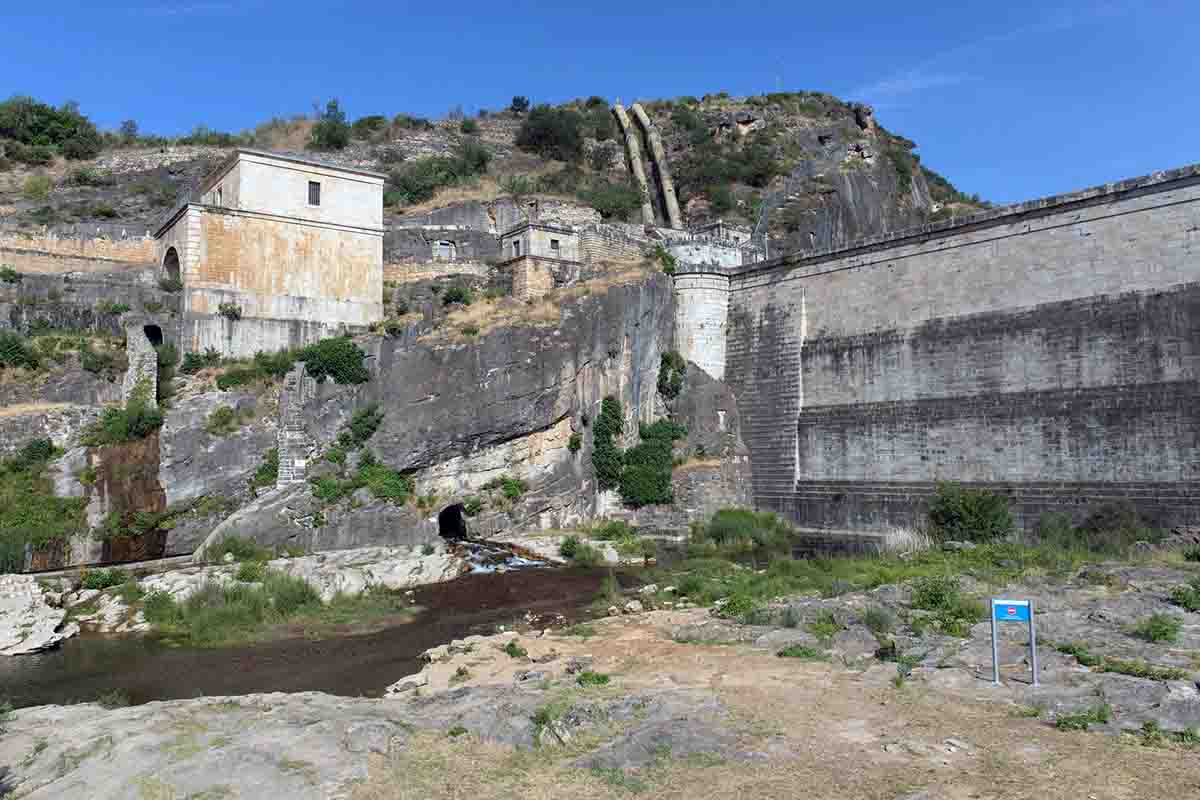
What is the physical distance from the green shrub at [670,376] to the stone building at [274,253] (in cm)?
961

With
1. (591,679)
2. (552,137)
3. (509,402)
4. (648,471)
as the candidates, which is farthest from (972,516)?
(552,137)

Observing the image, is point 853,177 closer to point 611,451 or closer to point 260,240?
point 611,451

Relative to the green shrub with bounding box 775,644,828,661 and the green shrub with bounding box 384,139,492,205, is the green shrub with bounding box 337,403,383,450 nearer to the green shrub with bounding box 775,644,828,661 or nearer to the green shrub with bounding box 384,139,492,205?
the green shrub with bounding box 775,644,828,661

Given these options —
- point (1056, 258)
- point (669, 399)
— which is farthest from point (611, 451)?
point (1056, 258)

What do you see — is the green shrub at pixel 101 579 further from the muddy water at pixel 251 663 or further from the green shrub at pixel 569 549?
the green shrub at pixel 569 549

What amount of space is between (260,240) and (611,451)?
12.5 metres

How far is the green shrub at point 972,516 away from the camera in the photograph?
2159cm

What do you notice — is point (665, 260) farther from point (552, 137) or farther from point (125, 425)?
point (552, 137)

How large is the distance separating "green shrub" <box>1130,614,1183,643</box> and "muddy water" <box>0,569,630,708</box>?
9.24 metres

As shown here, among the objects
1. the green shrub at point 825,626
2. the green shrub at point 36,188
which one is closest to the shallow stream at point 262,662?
the green shrub at point 825,626

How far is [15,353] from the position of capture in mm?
22297

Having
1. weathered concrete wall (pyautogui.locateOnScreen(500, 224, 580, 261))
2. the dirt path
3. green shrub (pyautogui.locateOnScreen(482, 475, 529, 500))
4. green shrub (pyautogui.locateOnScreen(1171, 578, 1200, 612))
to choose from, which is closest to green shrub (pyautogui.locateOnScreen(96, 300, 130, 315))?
green shrub (pyautogui.locateOnScreen(482, 475, 529, 500))

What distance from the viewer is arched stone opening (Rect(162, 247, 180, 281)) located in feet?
87.8

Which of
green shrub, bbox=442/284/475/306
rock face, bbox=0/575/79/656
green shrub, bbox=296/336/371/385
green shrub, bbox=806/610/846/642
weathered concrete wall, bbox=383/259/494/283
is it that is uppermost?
weathered concrete wall, bbox=383/259/494/283
